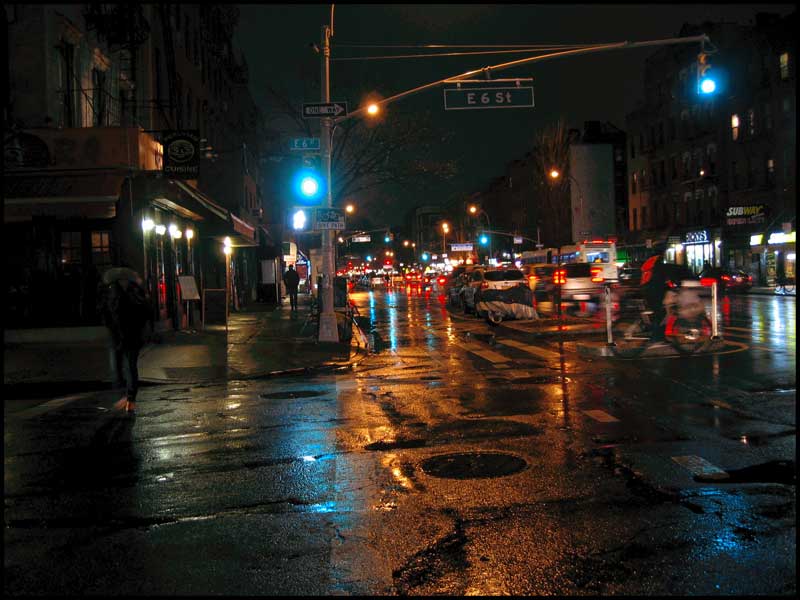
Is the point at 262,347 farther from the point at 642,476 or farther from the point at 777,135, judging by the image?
the point at 777,135

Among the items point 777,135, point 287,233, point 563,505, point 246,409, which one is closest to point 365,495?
point 563,505

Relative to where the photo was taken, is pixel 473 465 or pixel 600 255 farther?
pixel 600 255

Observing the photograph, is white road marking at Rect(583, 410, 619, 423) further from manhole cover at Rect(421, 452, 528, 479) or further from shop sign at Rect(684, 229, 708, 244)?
shop sign at Rect(684, 229, 708, 244)

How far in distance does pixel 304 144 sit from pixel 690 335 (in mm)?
10356

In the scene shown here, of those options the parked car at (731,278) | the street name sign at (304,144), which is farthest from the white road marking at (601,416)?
the parked car at (731,278)

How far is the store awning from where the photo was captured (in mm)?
16391

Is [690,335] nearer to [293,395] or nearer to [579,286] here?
Answer: [293,395]

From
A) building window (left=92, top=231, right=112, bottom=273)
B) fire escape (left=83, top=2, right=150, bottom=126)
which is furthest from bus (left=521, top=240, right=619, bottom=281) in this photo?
building window (left=92, top=231, right=112, bottom=273)

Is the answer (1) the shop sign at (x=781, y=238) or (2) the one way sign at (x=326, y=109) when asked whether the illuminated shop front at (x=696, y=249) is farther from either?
(2) the one way sign at (x=326, y=109)

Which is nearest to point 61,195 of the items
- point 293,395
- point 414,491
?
point 293,395

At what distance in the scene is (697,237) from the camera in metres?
53.7

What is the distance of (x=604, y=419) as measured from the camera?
8.61 metres

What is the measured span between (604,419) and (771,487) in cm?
289

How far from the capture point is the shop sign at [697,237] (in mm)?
52834
